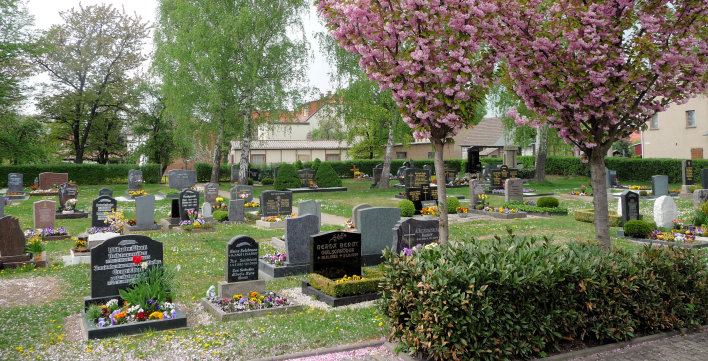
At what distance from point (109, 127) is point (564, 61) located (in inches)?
1682

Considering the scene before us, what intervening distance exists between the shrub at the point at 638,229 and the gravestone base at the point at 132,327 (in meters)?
12.5

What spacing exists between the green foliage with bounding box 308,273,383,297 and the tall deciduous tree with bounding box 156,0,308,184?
23.0 meters

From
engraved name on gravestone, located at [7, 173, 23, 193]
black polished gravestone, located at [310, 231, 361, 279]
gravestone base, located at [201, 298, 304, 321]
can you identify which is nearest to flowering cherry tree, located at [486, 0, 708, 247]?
black polished gravestone, located at [310, 231, 361, 279]

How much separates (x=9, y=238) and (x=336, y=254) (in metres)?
7.62

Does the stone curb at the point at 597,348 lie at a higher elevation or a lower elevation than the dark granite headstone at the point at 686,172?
lower

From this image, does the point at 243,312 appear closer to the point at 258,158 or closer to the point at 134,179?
the point at 134,179

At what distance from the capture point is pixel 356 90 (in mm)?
31141

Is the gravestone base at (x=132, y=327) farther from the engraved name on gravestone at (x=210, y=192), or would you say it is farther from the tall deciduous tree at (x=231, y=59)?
the tall deciduous tree at (x=231, y=59)

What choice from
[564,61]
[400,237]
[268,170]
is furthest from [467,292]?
[268,170]

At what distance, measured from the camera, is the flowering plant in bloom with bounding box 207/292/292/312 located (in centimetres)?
844

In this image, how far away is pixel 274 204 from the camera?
66.2 feet

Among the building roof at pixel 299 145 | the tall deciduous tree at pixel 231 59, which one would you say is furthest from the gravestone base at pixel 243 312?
the building roof at pixel 299 145

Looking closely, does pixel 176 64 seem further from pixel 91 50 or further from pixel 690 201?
pixel 690 201

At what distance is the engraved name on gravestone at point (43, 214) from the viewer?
16.5 m
